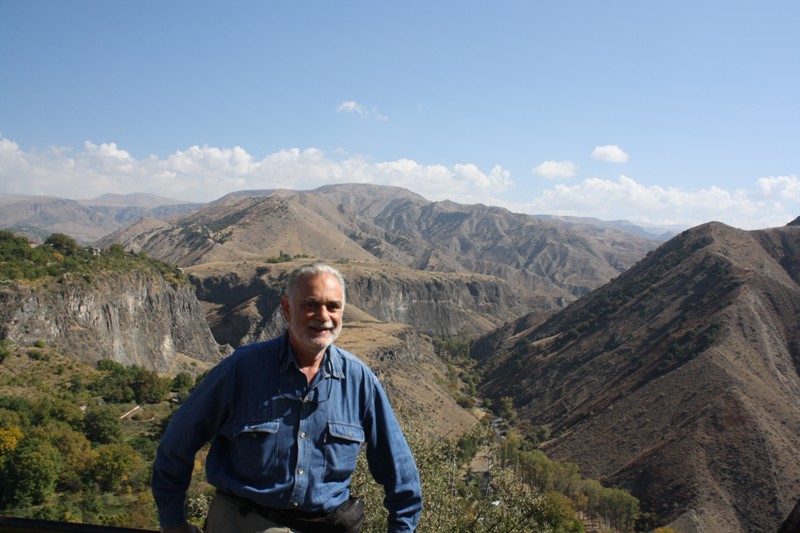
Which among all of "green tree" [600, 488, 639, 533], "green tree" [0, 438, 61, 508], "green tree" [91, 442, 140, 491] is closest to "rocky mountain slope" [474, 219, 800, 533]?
"green tree" [600, 488, 639, 533]

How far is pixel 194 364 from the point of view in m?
72.8

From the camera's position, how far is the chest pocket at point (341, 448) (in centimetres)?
342

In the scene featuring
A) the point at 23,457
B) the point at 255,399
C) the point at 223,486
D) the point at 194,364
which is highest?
the point at 255,399

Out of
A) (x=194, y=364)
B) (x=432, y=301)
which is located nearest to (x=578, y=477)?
(x=194, y=364)

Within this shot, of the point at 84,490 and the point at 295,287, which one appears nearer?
the point at 295,287

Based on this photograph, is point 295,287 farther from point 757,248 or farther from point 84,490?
point 757,248

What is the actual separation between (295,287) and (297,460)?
1082 mm

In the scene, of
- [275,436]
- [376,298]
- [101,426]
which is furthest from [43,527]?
[376,298]

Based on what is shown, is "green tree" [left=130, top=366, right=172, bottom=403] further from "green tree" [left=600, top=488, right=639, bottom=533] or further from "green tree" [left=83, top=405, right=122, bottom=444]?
"green tree" [left=600, top=488, right=639, bottom=533]

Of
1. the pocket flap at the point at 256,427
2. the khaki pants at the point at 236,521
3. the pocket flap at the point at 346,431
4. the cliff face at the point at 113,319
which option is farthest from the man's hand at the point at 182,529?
the cliff face at the point at 113,319

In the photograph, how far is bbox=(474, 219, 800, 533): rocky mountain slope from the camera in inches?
1815

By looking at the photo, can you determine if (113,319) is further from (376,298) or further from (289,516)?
(376,298)

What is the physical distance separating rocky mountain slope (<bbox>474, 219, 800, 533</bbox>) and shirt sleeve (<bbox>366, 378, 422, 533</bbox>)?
4818cm

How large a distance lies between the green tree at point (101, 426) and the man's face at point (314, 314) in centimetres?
3789
